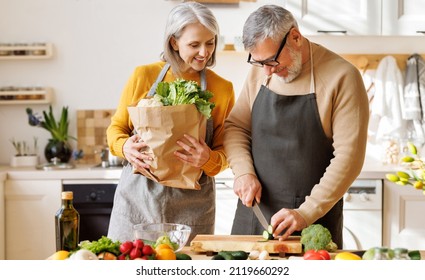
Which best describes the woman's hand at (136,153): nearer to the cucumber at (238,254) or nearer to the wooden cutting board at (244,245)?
the wooden cutting board at (244,245)

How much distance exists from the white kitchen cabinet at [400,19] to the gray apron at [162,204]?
192 cm

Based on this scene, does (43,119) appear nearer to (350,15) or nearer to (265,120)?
(350,15)

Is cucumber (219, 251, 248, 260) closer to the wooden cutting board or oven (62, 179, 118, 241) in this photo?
the wooden cutting board

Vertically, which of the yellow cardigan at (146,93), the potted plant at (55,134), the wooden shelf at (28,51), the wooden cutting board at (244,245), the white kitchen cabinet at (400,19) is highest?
the white kitchen cabinet at (400,19)

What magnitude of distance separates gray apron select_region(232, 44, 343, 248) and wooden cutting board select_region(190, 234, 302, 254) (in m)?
0.29

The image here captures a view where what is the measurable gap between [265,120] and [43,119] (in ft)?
7.89

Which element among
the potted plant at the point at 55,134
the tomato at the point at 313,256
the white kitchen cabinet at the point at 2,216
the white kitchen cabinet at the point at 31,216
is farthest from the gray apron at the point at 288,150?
the potted plant at the point at 55,134

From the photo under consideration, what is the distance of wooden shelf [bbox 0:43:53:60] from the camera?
4.29 m

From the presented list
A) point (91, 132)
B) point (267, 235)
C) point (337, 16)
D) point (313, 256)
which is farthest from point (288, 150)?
point (91, 132)

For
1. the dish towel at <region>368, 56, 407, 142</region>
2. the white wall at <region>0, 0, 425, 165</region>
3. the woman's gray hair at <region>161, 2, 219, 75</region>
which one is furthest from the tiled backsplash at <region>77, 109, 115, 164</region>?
the woman's gray hair at <region>161, 2, 219, 75</region>

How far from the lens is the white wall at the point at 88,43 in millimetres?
4379

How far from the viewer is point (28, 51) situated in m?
4.31

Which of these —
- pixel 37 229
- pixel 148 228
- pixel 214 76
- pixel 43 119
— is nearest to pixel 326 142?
pixel 214 76

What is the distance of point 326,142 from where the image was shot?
2.30 metres
